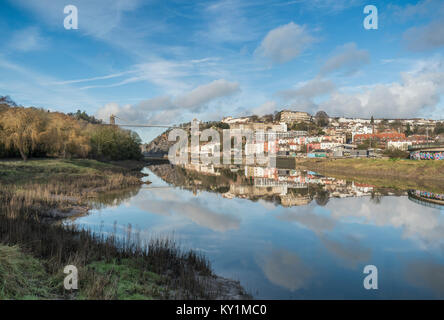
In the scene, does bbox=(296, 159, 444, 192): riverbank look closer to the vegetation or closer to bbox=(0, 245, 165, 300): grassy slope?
the vegetation

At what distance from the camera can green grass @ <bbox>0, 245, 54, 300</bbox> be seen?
5.05 meters

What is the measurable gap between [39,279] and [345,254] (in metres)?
8.57

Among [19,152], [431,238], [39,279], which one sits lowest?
[431,238]

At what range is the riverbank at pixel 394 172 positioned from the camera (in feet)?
107

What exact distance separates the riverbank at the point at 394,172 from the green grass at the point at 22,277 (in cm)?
3080

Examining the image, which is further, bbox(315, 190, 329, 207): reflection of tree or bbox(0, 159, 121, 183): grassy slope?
bbox(0, 159, 121, 183): grassy slope

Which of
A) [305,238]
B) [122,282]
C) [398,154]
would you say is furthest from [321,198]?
[398,154]

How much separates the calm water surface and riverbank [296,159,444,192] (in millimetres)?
12233

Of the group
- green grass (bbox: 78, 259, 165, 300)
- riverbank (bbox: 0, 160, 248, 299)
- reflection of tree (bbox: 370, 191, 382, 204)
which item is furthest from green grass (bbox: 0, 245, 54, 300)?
reflection of tree (bbox: 370, 191, 382, 204)

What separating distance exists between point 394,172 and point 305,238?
35.0 m
